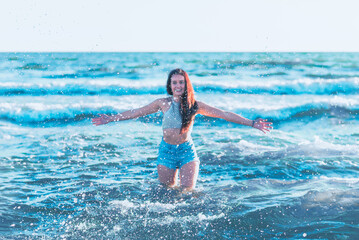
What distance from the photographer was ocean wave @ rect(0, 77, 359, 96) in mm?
20969

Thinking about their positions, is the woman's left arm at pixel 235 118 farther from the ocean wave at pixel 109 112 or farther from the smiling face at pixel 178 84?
the ocean wave at pixel 109 112

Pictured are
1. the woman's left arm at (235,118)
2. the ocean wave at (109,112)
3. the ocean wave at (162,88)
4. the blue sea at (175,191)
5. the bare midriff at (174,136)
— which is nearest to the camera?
the blue sea at (175,191)

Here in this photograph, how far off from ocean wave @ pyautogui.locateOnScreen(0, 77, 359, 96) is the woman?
1550 cm

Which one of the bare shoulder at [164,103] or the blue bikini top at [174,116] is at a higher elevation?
the bare shoulder at [164,103]

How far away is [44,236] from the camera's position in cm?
429

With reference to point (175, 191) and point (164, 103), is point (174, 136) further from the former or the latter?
point (175, 191)

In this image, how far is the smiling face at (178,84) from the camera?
5.43 m

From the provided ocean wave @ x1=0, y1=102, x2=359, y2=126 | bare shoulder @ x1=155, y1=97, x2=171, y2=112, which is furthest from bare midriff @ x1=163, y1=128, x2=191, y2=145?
ocean wave @ x1=0, y1=102, x2=359, y2=126

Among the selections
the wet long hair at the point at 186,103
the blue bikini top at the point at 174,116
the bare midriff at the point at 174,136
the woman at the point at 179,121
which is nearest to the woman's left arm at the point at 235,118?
the woman at the point at 179,121

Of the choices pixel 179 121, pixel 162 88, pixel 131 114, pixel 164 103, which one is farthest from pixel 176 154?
pixel 162 88

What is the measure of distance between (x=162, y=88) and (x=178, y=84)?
16415mm

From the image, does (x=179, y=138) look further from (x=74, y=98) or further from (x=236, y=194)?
(x=74, y=98)

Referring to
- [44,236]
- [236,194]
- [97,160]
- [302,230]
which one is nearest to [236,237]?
[302,230]

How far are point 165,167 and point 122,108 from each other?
10.4m
